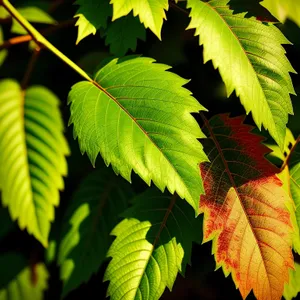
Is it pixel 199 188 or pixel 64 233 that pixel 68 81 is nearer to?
pixel 64 233

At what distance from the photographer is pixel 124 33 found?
3.74 feet

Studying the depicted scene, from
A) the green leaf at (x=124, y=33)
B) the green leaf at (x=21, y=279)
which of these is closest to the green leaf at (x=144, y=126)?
the green leaf at (x=124, y=33)

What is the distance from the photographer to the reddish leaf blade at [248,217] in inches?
38.0

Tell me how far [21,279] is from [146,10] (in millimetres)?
1058

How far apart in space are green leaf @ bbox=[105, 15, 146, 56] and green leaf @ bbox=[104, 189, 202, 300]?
1.26 feet

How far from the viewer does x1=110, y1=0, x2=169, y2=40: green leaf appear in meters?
0.99

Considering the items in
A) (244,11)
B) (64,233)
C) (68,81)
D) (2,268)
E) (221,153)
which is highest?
(244,11)

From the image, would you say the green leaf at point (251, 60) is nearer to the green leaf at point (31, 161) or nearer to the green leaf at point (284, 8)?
the green leaf at point (284, 8)

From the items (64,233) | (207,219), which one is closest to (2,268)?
(64,233)

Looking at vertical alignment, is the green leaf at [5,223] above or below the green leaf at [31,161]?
below

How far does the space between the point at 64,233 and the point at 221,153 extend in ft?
1.84

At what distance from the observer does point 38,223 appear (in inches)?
47.3

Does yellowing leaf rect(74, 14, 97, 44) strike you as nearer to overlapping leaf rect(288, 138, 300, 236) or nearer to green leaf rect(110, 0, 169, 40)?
green leaf rect(110, 0, 169, 40)

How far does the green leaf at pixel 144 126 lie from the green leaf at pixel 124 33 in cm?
7
